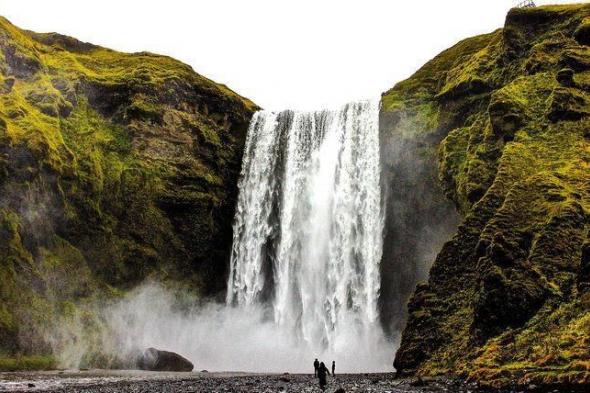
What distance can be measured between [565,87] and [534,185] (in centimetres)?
850

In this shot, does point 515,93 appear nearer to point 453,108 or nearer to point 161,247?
point 453,108

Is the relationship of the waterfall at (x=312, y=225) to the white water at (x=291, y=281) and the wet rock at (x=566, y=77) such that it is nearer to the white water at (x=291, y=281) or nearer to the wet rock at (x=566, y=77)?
the white water at (x=291, y=281)

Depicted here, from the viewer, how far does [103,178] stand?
143 ft

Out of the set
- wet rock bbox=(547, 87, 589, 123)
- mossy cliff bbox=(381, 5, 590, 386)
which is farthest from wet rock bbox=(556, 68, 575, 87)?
wet rock bbox=(547, 87, 589, 123)

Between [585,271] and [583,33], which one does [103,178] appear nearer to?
[583,33]

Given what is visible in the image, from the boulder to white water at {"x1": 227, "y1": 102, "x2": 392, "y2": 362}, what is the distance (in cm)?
830

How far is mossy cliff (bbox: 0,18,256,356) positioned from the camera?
117ft

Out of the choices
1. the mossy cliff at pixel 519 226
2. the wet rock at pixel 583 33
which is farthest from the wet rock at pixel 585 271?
the wet rock at pixel 583 33

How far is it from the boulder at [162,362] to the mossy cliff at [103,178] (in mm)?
6244

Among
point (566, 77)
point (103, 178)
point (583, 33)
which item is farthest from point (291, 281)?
point (583, 33)

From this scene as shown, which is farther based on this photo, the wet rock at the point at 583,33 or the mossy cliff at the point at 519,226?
the wet rock at the point at 583,33

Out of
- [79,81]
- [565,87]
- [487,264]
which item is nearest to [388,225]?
[565,87]

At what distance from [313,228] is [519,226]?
23.6 meters

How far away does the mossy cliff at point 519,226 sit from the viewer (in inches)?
680
